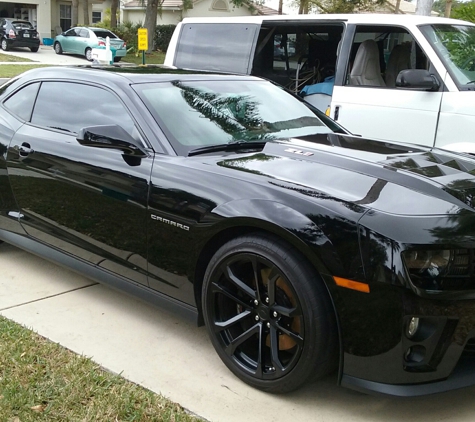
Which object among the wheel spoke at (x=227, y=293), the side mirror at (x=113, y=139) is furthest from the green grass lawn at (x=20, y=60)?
the wheel spoke at (x=227, y=293)

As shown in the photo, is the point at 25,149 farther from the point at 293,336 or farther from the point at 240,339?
the point at 293,336

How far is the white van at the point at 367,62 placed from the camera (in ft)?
17.7

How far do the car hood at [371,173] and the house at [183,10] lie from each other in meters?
39.8

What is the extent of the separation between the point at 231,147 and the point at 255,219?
2.94ft

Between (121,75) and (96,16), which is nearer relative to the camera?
(121,75)

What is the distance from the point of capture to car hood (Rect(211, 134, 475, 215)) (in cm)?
277

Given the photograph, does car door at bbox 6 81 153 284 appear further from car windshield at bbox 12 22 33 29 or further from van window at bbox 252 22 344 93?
car windshield at bbox 12 22 33 29

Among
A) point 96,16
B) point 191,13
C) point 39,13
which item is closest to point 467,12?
point 191,13

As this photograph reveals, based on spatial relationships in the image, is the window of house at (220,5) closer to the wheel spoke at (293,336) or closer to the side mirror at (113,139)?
the side mirror at (113,139)

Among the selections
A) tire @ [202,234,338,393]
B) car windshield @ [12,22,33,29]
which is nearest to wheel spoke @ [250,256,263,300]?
tire @ [202,234,338,393]

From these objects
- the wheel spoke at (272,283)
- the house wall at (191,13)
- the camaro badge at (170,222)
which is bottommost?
the house wall at (191,13)

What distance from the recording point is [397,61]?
6488mm

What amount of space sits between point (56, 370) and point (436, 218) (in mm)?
2025

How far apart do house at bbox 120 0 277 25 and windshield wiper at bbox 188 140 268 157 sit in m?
39.7
